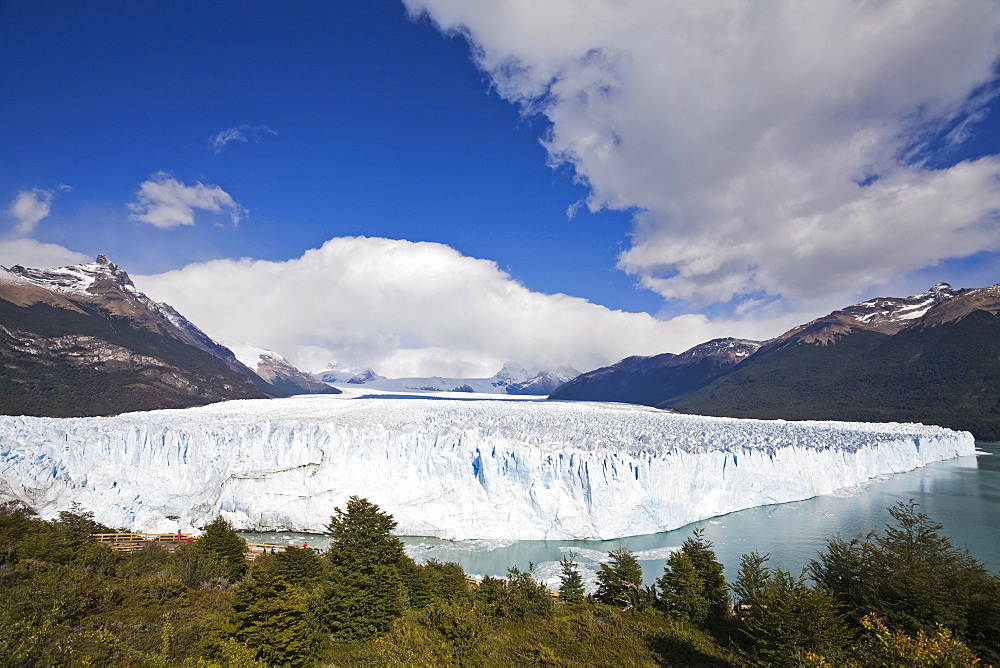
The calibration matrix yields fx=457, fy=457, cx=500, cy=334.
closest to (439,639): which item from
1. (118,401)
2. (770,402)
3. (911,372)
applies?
(118,401)

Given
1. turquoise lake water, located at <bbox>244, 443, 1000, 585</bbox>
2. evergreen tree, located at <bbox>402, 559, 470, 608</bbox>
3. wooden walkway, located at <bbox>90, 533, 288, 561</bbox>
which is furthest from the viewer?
turquoise lake water, located at <bbox>244, 443, 1000, 585</bbox>

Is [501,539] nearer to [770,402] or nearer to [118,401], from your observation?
[118,401]

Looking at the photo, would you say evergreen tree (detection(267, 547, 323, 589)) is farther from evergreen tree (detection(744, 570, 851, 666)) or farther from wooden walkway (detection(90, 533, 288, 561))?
evergreen tree (detection(744, 570, 851, 666))

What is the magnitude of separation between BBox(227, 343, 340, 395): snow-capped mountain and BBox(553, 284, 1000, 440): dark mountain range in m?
129

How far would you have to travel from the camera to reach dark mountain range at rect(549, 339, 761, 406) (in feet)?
466

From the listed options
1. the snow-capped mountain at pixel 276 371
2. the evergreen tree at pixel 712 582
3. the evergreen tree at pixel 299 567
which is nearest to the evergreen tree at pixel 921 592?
the evergreen tree at pixel 712 582

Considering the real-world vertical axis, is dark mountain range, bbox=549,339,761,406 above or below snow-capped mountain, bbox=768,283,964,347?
below

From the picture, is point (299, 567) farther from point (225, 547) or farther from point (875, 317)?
point (875, 317)

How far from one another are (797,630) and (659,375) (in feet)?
504

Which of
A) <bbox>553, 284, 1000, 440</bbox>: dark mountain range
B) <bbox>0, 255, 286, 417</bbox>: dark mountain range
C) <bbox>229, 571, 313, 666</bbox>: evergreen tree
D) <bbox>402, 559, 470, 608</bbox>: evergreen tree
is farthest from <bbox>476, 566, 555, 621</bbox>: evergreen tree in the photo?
<bbox>553, 284, 1000, 440</bbox>: dark mountain range

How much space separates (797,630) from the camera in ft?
24.6

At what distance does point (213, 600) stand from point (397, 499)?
14450 millimetres

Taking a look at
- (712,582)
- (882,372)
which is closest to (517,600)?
(712,582)

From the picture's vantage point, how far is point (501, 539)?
77.7 feet
